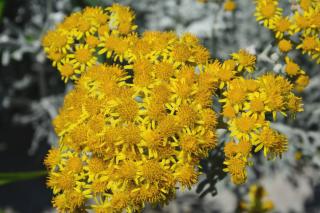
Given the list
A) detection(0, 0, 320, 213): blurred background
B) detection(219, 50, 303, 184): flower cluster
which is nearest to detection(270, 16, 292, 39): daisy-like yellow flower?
detection(219, 50, 303, 184): flower cluster

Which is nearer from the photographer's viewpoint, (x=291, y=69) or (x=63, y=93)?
(x=291, y=69)

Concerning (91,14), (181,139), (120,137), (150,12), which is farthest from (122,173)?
(150,12)

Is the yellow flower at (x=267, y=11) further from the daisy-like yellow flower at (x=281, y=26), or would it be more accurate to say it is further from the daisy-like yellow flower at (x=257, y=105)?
the daisy-like yellow flower at (x=257, y=105)

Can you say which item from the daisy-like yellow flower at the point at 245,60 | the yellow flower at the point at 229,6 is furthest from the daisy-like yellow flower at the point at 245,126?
the yellow flower at the point at 229,6

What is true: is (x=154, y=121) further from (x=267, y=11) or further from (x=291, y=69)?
(x=267, y=11)

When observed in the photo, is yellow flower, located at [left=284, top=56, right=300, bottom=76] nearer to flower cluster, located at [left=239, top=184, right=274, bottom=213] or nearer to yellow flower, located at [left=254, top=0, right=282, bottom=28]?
yellow flower, located at [left=254, top=0, right=282, bottom=28]

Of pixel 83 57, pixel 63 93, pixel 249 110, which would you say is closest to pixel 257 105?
pixel 249 110

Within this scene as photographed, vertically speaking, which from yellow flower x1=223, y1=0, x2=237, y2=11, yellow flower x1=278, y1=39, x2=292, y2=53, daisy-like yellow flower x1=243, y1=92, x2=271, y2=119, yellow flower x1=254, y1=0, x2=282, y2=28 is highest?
yellow flower x1=254, y1=0, x2=282, y2=28

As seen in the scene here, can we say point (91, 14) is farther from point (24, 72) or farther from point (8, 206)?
point (8, 206)
